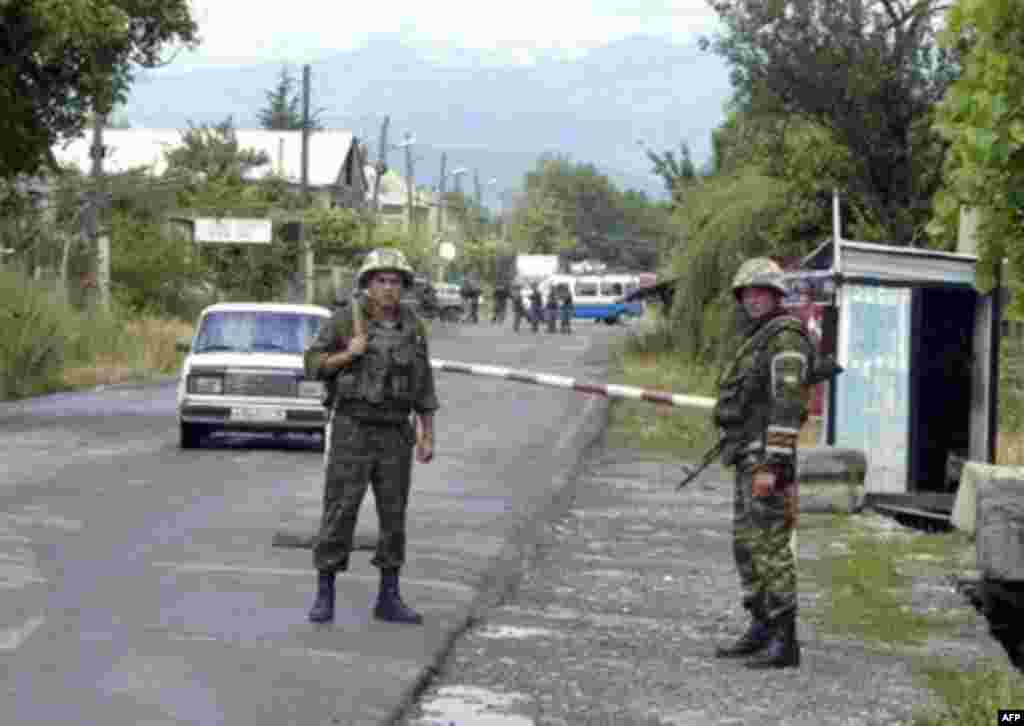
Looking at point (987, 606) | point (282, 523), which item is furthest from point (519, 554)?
point (987, 606)

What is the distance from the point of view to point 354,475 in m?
11.6

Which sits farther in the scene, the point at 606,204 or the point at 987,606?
the point at 606,204

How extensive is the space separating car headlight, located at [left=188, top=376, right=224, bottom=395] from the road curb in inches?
145

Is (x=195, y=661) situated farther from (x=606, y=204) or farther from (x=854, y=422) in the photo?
(x=606, y=204)

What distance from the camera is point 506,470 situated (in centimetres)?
2397

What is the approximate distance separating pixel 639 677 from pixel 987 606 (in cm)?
326

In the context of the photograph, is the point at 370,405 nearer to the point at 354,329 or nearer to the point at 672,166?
the point at 354,329

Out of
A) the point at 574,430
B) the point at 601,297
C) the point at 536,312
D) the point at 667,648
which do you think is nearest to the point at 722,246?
the point at 574,430

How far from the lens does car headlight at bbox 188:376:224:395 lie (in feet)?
80.3

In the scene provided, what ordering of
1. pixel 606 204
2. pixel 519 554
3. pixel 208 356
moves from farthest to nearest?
pixel 606 204 → pixel 208 356 → pixel 519 554

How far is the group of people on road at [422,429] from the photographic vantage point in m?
11.1

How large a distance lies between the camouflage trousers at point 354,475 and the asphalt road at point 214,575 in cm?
42

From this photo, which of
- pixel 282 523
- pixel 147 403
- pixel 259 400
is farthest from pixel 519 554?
pixel 147 403

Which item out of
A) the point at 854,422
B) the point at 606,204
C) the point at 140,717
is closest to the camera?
the point at 140,717
